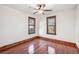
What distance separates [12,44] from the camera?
4.31 feet

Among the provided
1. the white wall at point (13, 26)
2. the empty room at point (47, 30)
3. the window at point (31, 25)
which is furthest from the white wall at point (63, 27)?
the white wall at point (13, 26)

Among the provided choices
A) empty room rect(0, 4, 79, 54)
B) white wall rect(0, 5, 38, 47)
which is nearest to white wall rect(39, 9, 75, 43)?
empty room rect(0, 4, 79, 54)

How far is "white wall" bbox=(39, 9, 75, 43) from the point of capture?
1200 mm

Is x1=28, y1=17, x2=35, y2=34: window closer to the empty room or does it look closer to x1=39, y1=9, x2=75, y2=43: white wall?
the empty room

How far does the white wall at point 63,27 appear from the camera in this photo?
3.94 ft

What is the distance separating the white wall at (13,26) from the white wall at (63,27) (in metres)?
0.31

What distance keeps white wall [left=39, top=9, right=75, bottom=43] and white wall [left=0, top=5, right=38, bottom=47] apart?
0.31 meters

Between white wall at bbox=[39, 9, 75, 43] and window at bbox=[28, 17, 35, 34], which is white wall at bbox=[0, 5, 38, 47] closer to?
window at bbox=[28, 17, 35, 34]

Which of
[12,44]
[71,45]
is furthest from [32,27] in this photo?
[71,45]

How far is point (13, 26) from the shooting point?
57.5 inches

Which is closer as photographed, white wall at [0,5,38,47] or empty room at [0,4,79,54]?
empty room at [0,4,79,54]

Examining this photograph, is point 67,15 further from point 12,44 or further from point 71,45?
point 12,44

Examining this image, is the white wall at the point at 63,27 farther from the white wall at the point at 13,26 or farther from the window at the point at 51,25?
the white wall at the point at 13,26

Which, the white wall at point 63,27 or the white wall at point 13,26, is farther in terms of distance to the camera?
the white wall at point 13,26
